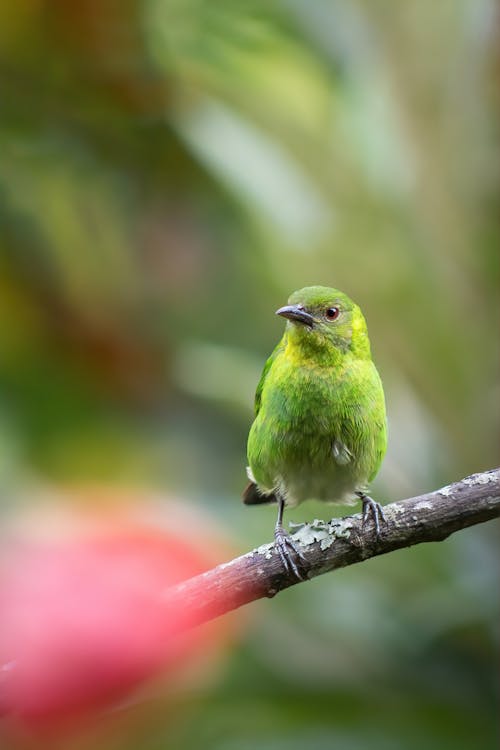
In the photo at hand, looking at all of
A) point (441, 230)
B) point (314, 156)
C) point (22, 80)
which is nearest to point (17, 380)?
point (22, 80)

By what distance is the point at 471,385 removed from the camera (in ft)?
9.68

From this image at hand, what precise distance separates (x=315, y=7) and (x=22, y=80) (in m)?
0.95

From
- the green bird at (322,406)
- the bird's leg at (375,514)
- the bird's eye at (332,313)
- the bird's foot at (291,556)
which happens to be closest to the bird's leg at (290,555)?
the bird's foot at (291,556)

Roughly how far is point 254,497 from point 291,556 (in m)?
0.87

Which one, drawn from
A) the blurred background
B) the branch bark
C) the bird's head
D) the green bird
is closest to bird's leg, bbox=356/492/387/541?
the branch bark

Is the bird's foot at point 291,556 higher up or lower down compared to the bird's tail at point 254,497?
lower down

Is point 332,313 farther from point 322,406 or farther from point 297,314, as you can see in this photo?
point 322,406

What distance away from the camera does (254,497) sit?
8.36ft

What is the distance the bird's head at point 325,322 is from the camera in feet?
6.93

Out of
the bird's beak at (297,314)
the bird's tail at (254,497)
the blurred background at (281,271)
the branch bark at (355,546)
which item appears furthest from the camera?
the blurred background at (281,271)

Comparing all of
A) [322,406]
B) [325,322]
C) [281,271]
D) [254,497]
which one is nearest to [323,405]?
[322,406]

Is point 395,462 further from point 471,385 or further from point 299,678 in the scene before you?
point 299,678

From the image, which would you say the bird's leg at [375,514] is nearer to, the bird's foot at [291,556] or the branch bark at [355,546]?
the branch bark at [355,546]

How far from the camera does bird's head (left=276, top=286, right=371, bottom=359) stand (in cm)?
211
